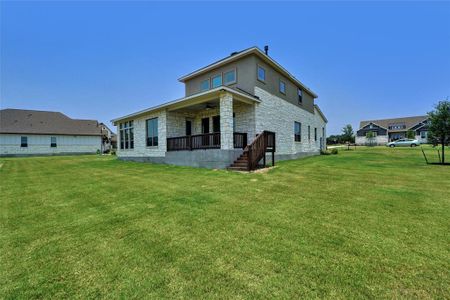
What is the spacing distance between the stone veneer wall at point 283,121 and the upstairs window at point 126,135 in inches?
469

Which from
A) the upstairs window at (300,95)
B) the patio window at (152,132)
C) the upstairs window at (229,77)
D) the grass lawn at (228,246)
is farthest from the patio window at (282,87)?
the grass lawn at (228,246)

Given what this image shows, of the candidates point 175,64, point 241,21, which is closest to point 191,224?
point 241,21

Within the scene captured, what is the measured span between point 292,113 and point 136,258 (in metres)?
16.3

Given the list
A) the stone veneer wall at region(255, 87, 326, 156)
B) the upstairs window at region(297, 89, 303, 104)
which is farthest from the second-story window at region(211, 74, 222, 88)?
the upstairs window at region(297, 89, 303, 104)

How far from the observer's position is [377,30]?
14.3 meters

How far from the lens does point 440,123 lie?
11844 millimetres

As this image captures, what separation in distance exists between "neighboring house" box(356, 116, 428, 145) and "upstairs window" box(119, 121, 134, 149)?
55085 millimetres

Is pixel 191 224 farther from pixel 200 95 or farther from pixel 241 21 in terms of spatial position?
pixel 241 21

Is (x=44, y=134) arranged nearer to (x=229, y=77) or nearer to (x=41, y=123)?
(x=41, y=123)

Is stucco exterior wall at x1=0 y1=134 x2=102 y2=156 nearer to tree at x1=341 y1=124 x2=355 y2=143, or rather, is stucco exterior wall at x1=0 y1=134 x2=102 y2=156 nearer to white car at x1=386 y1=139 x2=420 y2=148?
tree at x1=341 y1=124 x2=355 y2=143

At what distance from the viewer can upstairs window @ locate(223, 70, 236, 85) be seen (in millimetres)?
13320

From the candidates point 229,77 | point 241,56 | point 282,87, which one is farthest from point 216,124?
point 282,87

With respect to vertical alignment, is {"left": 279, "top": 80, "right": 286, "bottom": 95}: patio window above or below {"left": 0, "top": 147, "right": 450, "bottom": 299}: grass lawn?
above

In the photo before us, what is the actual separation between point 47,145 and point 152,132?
2964 cm
